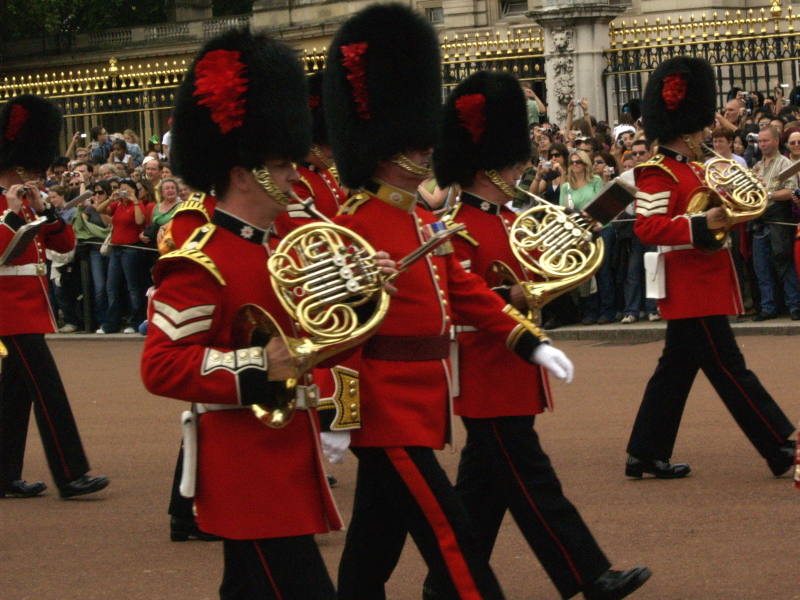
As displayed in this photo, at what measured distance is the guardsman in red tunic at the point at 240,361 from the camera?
348cm

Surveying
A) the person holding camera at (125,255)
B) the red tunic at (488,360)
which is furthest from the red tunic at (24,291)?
the person holding camera at (125,255)

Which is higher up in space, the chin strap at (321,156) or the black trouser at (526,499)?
the chin strap at (321,156)

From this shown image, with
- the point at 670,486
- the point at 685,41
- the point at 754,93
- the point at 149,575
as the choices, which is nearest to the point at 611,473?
the point at 670,486

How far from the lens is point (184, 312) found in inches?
139

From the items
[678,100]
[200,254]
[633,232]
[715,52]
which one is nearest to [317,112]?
[678,100]

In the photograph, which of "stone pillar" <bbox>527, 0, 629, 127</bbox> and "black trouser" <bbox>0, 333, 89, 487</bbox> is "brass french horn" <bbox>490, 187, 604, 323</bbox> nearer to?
"black trouser" <bbox>0, 333, 89, 487</bbox>

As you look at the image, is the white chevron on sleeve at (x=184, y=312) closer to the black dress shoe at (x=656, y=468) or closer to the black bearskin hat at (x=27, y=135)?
the black dress shoe at (x=656, y=468)

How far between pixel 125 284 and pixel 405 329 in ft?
32.5

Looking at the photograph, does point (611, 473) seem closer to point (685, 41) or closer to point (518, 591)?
point (518, 591)

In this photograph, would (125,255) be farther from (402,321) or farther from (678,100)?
(402,321)

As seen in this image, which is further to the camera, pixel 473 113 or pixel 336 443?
pixel 473 113

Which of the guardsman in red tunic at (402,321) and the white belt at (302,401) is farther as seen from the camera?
the guardsman in red tunic at (402,321)

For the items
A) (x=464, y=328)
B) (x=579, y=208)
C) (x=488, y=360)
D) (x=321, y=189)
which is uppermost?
(x=321, y=189)

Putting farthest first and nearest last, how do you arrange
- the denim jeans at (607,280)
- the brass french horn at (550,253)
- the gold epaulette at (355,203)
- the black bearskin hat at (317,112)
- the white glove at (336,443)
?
the denim jeans at (607,280) → the black bearskin hat at (317,112) → the brass french horn at (550,253) → the gold epaulette at (355,203) → the white glove at (336,443)
